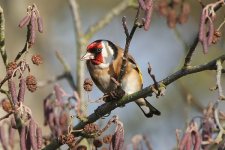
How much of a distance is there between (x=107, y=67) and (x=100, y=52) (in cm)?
13

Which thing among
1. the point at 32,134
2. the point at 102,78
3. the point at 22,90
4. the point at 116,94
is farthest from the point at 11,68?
the point at 102,78

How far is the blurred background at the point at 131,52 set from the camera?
229 inches

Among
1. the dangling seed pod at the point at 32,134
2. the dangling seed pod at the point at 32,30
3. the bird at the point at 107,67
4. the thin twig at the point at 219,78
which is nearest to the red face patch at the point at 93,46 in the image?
the bird at the point at 107,67

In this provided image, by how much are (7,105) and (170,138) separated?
9.81 feet

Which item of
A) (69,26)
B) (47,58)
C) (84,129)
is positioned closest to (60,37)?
(69,26)

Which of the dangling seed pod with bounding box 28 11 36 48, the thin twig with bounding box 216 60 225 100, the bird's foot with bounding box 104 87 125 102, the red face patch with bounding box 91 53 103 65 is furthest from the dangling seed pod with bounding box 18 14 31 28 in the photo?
the red face patch with bounding box 91 53 103 65

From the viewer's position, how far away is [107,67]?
11.7 feet

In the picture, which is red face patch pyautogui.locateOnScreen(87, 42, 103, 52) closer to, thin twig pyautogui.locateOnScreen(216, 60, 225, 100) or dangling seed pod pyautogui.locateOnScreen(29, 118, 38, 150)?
dangling seed pod pyautogui.locateOnScreen(29, 118, 38, 150)

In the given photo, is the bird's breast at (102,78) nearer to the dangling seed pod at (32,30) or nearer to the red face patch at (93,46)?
the red face patch at (93,46)

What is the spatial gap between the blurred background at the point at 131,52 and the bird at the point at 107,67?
61 cm

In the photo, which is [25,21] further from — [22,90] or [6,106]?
[6,106]

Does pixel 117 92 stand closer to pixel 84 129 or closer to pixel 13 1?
pixel 84 129

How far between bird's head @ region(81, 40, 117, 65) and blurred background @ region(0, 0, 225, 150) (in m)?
0.63

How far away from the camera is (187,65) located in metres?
2.38
